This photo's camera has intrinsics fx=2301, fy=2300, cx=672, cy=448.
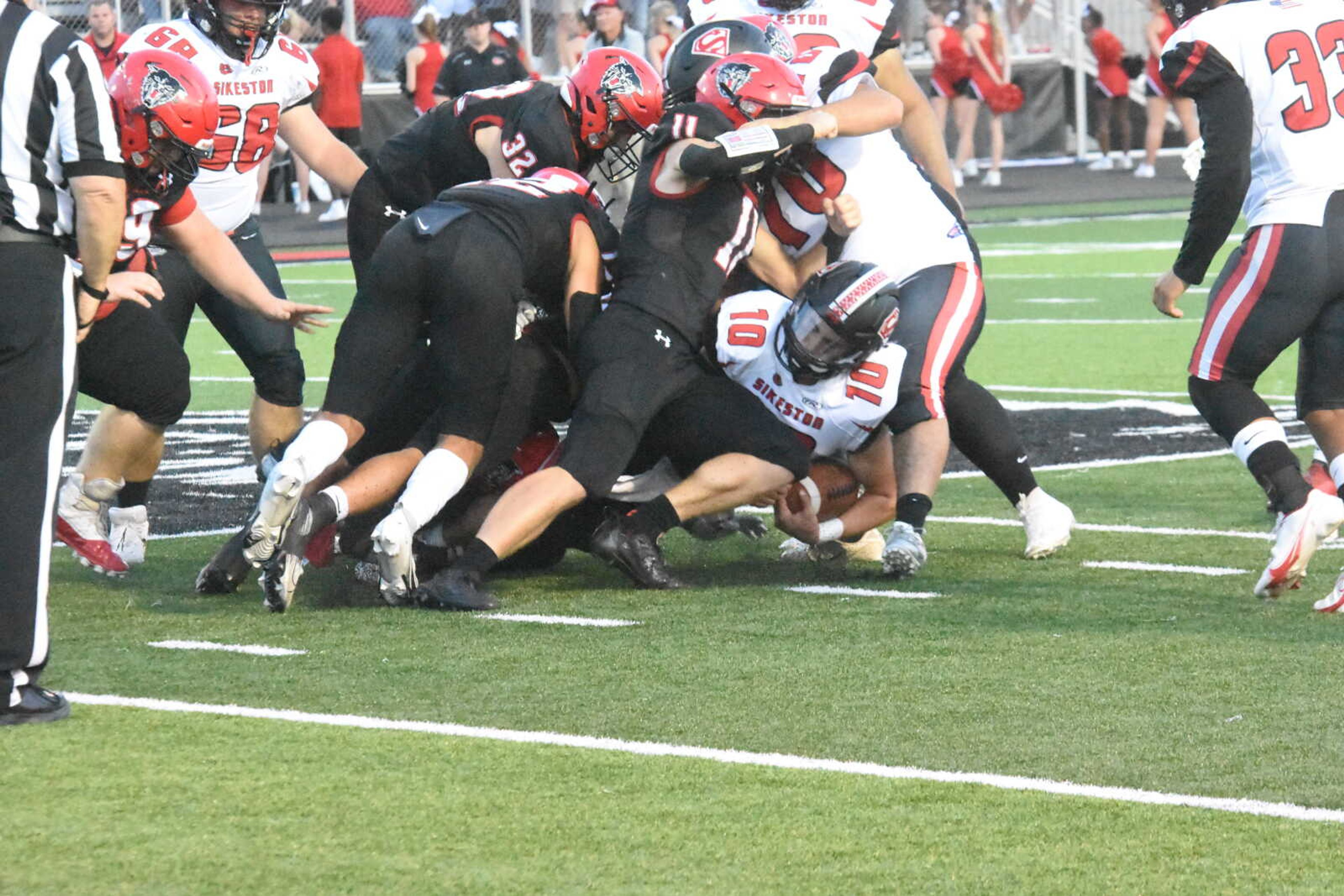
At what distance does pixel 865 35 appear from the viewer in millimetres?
7734

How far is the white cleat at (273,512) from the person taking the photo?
19.9 feet

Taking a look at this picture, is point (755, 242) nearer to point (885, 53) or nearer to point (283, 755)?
point (885, 53)

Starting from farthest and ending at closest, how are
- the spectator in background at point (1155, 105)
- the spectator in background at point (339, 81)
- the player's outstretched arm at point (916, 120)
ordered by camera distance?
the spectator in background at point (1155, 105) < the spectator in background at point (339, 81) < the player's outstretched arm at point (916, 120)

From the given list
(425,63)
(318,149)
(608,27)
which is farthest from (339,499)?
(425,63)

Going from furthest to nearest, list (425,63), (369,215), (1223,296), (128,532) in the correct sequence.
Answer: (425,63), (369,215), (128,532), (1223,296)

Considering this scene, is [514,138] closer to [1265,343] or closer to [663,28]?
[1265,343]

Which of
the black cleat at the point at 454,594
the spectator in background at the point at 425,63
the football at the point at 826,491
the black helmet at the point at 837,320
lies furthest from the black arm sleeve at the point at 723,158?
the spectator in background at the point at 425,63

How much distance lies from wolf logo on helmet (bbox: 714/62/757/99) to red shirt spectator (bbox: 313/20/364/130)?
624 inches

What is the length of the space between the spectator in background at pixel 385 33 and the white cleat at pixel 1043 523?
18779 mm

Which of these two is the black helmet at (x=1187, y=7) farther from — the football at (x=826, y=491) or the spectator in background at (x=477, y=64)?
the spectator in background at (x=477, y=64)

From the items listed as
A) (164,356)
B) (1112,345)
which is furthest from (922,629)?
(1112,345)

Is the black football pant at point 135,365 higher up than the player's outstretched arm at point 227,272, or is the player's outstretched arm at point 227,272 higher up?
the player's outstretched arm at point 227,272

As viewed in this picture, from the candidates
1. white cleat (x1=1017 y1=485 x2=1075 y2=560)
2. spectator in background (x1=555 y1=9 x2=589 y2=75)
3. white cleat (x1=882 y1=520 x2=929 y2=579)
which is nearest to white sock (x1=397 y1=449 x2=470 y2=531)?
white cleat (x1=882 y1=520 x2=929 y2=579)

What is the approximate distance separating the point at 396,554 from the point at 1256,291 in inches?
93.6
